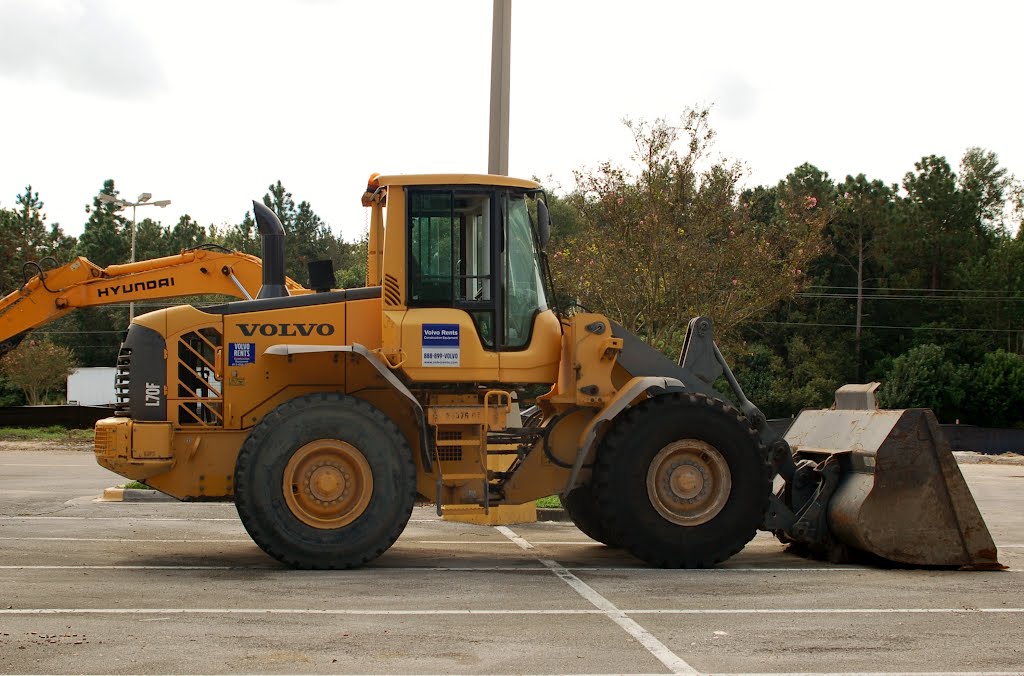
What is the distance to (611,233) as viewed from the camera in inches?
795

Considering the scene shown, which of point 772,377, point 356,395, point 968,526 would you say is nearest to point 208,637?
point 356,395

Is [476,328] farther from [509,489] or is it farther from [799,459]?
[799,459]

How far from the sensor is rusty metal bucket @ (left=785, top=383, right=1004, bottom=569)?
11.0 meters

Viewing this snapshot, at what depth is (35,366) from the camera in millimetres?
52812

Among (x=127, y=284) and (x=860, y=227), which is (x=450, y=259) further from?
Answer: (x=860, y=227)

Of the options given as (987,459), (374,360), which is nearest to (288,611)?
(374,360)

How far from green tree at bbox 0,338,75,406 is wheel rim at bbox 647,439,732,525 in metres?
45.2

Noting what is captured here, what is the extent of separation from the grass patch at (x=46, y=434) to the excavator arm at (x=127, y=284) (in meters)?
23.9

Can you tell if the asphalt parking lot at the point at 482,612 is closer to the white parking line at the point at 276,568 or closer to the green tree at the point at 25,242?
the white parking line at the point at 276,568

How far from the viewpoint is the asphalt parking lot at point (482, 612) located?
7.02 metres

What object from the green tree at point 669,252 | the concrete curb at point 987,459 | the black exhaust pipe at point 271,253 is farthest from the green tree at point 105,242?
the black exhaust pipe at point 271,253

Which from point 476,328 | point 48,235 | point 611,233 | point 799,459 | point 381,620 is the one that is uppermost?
point 48,235

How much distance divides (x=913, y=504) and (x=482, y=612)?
436cm

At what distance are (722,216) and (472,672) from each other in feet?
47.3
